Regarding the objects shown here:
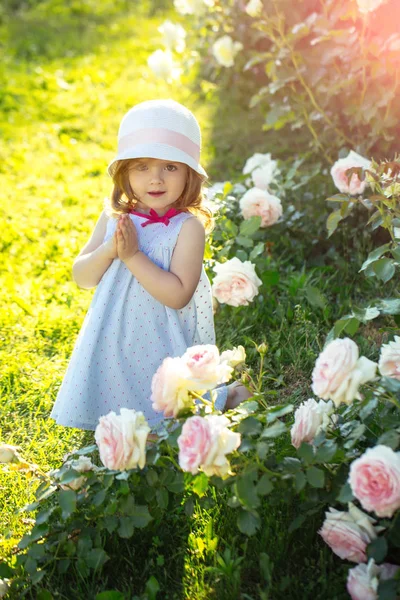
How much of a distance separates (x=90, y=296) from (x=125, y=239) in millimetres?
1078

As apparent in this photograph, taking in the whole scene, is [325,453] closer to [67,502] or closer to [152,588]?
[152,588]

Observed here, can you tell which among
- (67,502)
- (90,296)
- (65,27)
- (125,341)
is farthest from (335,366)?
(65,27)

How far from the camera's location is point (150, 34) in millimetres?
7594

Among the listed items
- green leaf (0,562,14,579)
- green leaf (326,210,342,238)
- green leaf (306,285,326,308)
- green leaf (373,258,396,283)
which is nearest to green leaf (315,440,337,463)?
green leaf (373,258,396,283)

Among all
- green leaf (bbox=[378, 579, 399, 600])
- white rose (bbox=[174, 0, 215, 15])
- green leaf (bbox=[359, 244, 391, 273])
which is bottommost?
green leaf (bbox=[378, 579, 399, 600])

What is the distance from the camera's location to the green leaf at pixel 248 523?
1.67m

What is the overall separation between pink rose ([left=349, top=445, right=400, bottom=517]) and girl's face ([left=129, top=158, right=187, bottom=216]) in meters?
1.11

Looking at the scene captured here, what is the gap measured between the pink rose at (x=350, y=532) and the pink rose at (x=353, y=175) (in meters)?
1.41

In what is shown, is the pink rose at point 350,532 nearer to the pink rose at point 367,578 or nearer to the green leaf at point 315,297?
the pink rose at point 367,578

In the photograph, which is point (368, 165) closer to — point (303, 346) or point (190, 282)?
point (303, 346)

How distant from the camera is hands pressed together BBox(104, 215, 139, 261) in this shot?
7.47 ft

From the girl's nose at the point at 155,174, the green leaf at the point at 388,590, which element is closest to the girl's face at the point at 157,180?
the girl's nose at the point at 155,174

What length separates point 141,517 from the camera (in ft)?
5.80

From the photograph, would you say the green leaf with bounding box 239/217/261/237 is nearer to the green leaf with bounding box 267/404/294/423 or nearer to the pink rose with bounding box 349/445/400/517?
the green leaf with bounding box 267/404/294/423
